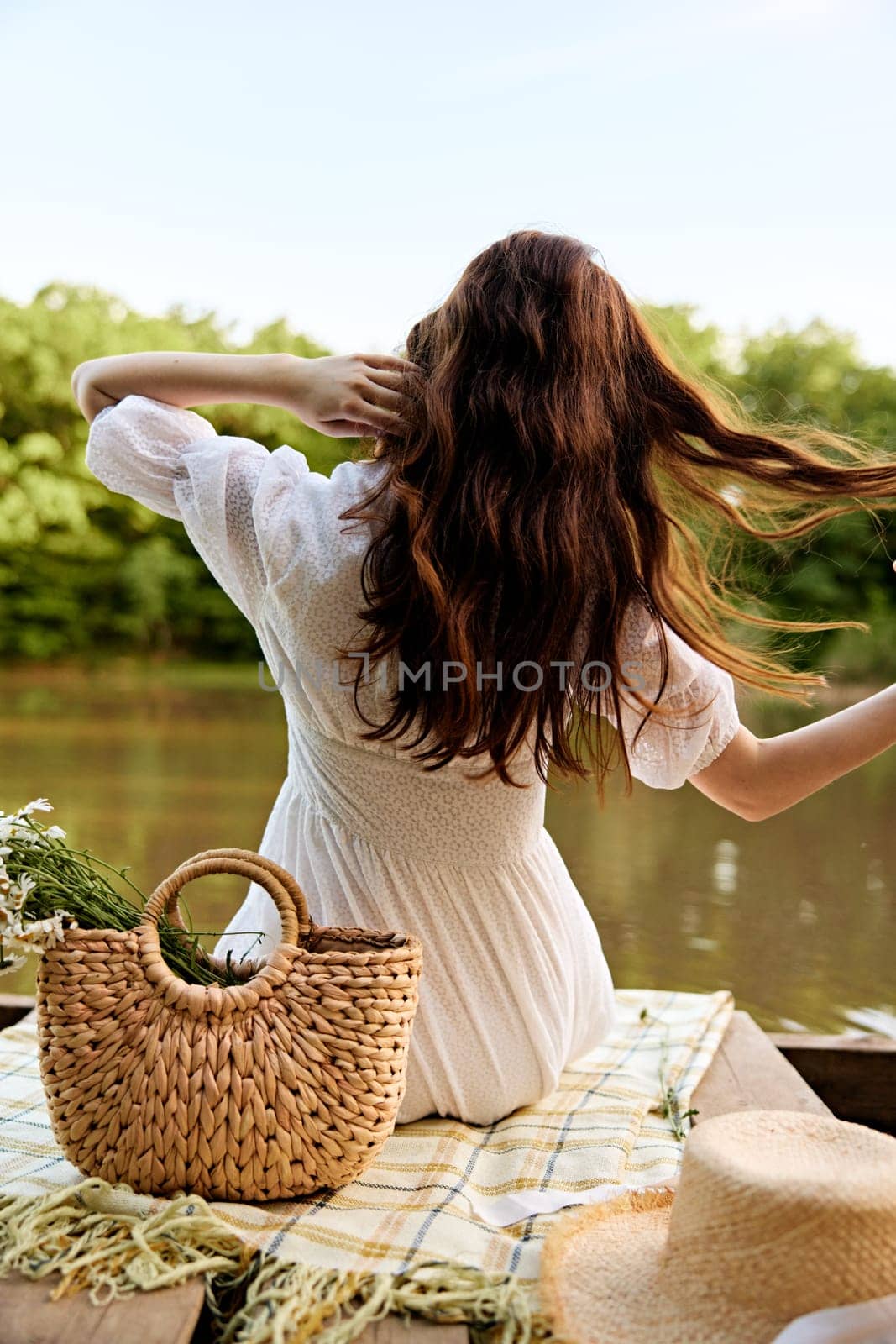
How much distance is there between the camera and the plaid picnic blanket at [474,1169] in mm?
986

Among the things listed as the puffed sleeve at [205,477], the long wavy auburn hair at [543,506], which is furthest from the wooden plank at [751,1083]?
the puffed sleeve at [205,477]

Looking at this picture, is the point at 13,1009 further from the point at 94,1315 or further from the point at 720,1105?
the point at 720,1105

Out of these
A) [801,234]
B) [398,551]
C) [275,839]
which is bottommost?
[275,839]

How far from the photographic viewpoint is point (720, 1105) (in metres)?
1.41

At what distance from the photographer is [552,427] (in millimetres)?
1143

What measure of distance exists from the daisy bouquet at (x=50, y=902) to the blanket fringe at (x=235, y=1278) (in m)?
0.22

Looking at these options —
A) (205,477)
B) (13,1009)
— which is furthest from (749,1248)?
(13,1009)

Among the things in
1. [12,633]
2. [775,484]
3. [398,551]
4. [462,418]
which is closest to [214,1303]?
[398,551]

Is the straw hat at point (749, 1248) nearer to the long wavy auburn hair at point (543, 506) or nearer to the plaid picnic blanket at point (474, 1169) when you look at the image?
the plaid picnic blanket at point (474, 1169)

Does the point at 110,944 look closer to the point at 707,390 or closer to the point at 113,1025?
the point at 113,1025

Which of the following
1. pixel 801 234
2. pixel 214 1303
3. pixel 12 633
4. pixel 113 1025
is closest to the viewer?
pixel 214 1303

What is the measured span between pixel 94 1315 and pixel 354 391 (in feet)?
2.86

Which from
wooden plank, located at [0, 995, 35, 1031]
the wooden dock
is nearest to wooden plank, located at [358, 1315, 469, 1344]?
the wooden dock

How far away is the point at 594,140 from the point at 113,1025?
19.5 m
